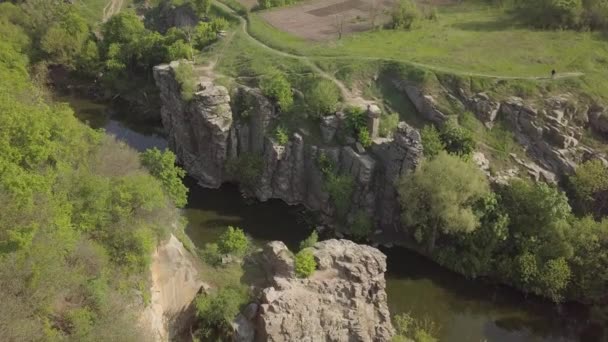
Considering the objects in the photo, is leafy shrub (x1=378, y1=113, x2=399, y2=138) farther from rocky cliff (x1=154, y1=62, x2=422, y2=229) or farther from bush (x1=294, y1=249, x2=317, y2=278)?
bush (x1=294, y1=249, x2=317, y2=278)

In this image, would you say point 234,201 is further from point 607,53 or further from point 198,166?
point 607,53

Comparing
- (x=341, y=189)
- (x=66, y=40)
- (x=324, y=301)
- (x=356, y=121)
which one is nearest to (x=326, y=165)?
(x=341, y=189)

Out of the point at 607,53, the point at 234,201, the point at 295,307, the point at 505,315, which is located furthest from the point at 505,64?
the point at 295,307

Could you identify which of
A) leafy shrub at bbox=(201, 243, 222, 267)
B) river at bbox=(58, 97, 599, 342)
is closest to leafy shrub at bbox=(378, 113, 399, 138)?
river at bbox=(58, 97, 599, 342)

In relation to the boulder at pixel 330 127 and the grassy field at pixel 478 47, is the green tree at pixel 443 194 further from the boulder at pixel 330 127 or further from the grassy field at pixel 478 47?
the grassy field at pixel 478 47

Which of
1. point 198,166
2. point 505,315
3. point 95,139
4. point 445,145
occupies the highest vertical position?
point 95,139

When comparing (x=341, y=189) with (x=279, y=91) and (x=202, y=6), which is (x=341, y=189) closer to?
(x=279, y=91)
